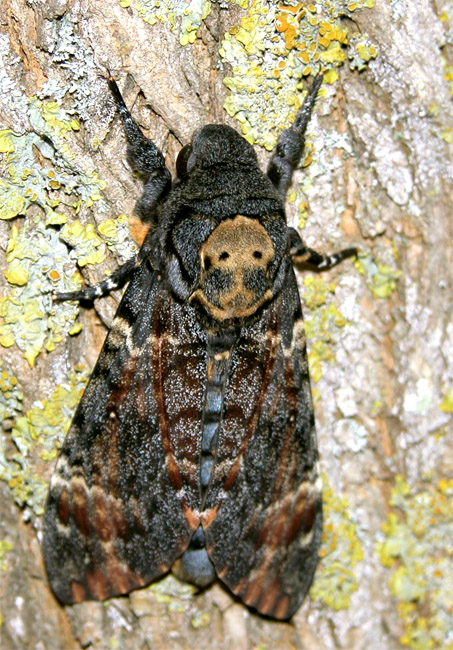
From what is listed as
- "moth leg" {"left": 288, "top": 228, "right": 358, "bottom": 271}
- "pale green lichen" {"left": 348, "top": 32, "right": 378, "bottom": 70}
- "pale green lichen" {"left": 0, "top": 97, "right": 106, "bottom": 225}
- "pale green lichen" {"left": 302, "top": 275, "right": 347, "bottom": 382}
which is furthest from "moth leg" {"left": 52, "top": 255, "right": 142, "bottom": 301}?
"pale green lichen" {"left": 348, "top": 32, "right": 378, "bottom": 70}

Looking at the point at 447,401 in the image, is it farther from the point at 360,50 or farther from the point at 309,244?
the point at 360,50

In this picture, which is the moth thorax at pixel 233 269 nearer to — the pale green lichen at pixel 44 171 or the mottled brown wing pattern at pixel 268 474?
the mottled brown wing pattern at pixel 268 474

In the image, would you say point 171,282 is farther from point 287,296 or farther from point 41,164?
point 41,164

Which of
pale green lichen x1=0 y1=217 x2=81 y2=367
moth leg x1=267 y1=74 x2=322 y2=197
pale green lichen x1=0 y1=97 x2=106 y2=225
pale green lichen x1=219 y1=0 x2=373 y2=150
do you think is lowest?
pale green lichen x1=0 y1=217 x2=81 y2=367

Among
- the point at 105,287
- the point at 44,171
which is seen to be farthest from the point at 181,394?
the point at 44,171

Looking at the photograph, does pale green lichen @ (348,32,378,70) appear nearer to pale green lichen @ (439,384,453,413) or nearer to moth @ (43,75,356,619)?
moth @ (43,75,356,619)

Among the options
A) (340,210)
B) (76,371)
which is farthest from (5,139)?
(340,210)

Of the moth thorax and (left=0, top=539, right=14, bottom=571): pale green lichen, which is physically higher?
the moth thorax
